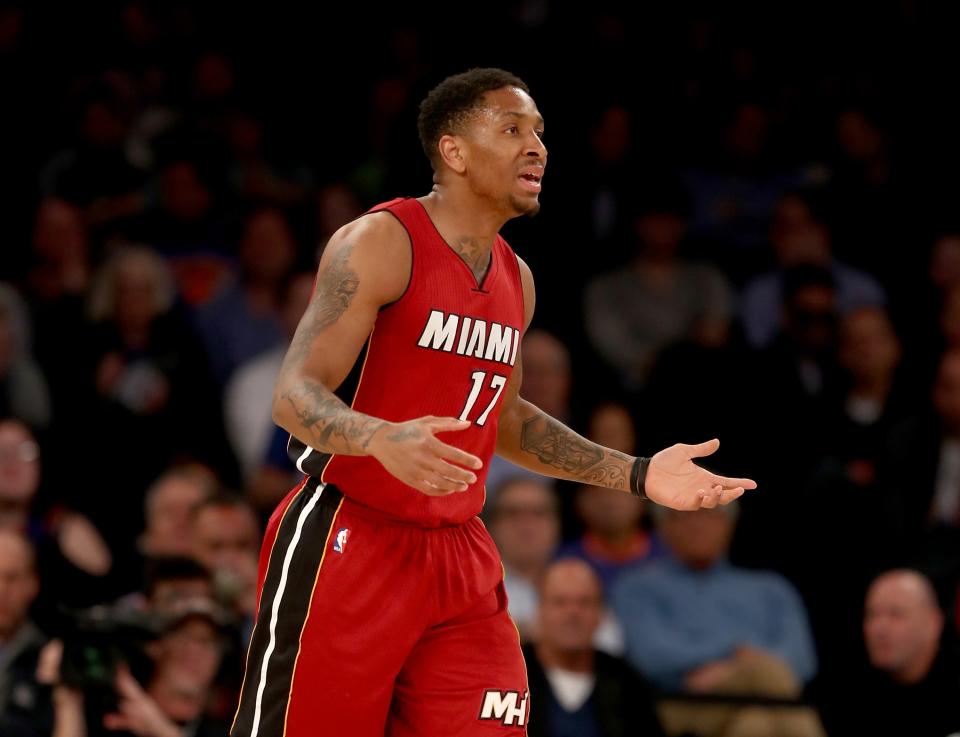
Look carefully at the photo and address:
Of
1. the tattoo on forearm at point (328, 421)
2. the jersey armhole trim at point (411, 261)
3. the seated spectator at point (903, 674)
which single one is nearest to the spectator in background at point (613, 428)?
the seated spectator at point (903, 674)

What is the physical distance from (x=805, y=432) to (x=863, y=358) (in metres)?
0.56

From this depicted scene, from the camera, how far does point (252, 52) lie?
35.6 ft

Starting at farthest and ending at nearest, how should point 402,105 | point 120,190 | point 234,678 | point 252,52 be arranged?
point 252,52 → point 402,105 → point 120,190 → point 234,678

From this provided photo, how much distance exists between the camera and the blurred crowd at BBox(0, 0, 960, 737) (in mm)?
6754

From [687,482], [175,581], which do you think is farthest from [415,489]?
[175,581]

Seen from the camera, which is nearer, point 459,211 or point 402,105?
point 459,211

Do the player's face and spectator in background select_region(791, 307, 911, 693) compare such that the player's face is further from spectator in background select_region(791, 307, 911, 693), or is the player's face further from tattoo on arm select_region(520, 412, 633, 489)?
spectator in background select_region(791, 307, 911, 693)

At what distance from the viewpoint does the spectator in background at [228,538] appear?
7109mm

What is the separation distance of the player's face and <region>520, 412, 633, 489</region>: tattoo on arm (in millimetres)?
695

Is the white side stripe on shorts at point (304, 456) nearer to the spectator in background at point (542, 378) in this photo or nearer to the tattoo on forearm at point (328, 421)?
the tattoo on forearm at point (328, 421)

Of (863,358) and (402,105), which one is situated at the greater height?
(402,105)

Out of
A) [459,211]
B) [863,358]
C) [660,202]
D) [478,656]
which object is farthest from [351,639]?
[660,202]

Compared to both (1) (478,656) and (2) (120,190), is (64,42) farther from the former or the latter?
(1) (478,656)

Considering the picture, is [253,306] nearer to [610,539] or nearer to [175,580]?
[610,539]
